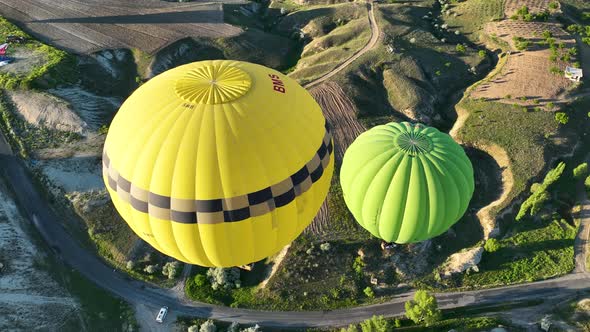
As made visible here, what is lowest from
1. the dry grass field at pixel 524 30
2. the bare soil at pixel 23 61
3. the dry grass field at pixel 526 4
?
the bare soil at pixel 23 61

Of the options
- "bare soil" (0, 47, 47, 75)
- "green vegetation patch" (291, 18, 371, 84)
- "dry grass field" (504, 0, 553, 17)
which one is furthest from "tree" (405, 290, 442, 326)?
"bare soil" (0, 47, 47, 75)

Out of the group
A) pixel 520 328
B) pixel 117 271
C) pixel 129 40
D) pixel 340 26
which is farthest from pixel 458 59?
pixel 117 271

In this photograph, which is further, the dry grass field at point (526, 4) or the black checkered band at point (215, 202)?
the dry grass field at point (526, 4)

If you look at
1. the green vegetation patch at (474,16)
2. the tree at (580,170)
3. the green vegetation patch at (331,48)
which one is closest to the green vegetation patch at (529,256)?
the tree at (580,170)

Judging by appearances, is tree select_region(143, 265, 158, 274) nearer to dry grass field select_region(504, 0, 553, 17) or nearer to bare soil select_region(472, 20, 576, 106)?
bare soil select_region(472, 20, 576, 106)

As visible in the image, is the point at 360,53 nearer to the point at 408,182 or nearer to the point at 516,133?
the point at 516,133

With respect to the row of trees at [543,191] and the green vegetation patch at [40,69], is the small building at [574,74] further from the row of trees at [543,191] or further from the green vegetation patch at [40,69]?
the green vegetation patch at [40,69]
